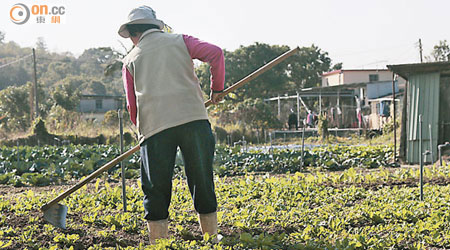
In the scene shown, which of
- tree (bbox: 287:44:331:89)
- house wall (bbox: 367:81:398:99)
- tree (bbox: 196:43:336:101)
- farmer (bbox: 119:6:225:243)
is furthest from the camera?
tree (bbox: 287:44:331:89)

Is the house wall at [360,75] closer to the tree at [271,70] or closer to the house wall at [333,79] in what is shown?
the house wall at [333,79]

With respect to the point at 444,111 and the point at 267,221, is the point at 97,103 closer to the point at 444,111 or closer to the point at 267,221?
the point at 444,111

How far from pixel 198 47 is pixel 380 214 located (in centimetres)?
227

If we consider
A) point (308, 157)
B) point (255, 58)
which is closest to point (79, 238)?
point (308, 157)

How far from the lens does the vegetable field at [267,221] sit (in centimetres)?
384

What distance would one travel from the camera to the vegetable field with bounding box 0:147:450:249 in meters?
3.84

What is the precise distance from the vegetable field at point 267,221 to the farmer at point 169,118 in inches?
12.8

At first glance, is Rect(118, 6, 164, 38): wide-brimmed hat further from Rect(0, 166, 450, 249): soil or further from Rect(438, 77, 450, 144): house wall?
Rect(438, 77, 450, 144): house wall

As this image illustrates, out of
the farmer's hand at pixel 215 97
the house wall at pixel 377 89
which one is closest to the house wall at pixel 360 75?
the house wall at pixel 377 89

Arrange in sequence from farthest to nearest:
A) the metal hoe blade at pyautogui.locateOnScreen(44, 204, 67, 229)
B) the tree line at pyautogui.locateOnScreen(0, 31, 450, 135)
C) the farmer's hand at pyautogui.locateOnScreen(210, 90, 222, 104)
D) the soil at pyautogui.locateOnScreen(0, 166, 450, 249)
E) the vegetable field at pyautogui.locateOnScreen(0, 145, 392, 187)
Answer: the tree line at pyautogui.locateOnScreen(0, 31, 450, 135)
the vegetable field at pyautogui.locateOnScreen(0, 145, 392, 187)
the metal hoe blade at pyautogui.locateOnScreen(44, 204, 67, 229)
the soil at pyautogui.locateOnScreen(0, 166, 450, 249)
the farmer's hand at pyautogui.locateOnScreen(210, 90, 222, 104)

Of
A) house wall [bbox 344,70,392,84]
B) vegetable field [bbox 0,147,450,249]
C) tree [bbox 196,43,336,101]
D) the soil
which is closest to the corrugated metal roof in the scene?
vegetable field [bbox 0,147,450,249]

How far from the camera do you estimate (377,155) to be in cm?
1213

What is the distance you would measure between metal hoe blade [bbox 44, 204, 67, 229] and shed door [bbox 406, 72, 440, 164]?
361 inches

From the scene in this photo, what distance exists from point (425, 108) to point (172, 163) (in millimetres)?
9694
